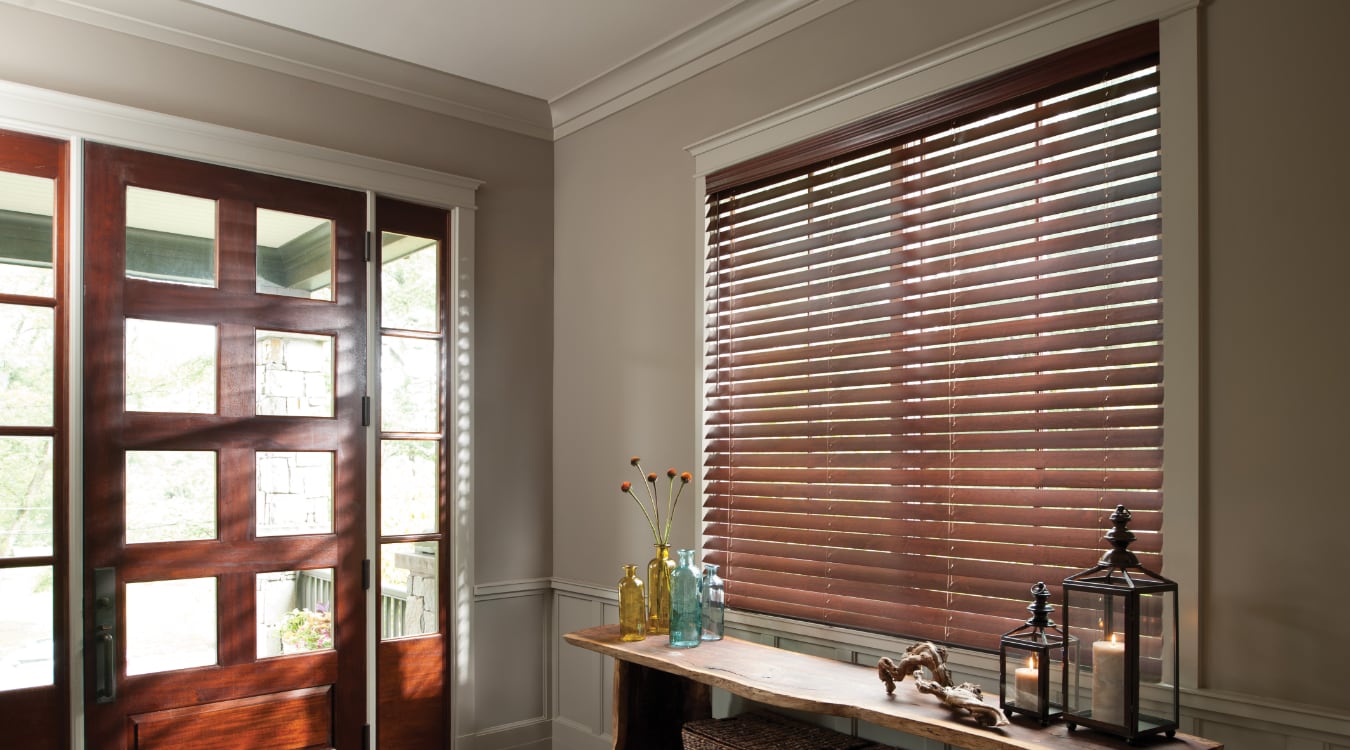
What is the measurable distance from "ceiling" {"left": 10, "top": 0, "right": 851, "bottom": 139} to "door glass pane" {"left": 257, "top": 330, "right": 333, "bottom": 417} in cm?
95

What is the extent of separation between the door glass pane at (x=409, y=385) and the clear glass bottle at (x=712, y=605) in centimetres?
134

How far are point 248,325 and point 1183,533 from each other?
2.80 meters

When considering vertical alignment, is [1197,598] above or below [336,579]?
above

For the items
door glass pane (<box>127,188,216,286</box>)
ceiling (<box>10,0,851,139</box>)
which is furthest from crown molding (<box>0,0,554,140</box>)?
door glass pane (<box>127,188,216,286</box>)

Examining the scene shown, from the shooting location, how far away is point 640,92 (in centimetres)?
353

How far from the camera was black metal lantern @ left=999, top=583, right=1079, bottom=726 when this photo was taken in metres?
1.88

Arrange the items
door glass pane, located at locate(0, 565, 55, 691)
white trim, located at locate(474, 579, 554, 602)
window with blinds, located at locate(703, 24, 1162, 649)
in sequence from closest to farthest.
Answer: window with blinds, located at locate(703, 24, 1162, 649) < door glass pane, located at locate(0, 565, 55, 691) < white trim, located at locate(474, 579, 554, 602)

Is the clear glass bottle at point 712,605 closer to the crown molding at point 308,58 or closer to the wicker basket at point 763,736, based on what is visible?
the wicker basket at point 763,736

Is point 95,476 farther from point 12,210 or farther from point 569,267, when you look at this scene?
point 569,267

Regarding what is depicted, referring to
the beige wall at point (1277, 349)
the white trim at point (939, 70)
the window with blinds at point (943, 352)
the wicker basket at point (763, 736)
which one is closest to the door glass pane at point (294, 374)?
the window with blinds at point (943, 352)

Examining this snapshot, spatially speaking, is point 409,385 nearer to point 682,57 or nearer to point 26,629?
point 26,629

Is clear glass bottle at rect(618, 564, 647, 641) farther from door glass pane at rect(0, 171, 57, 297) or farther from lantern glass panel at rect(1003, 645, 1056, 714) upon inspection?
door glass pane at rect(0, 171, 57, 297)

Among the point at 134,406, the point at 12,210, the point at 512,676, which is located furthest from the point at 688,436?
the point at 12,210

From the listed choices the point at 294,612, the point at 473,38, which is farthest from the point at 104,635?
the point at 473,38
